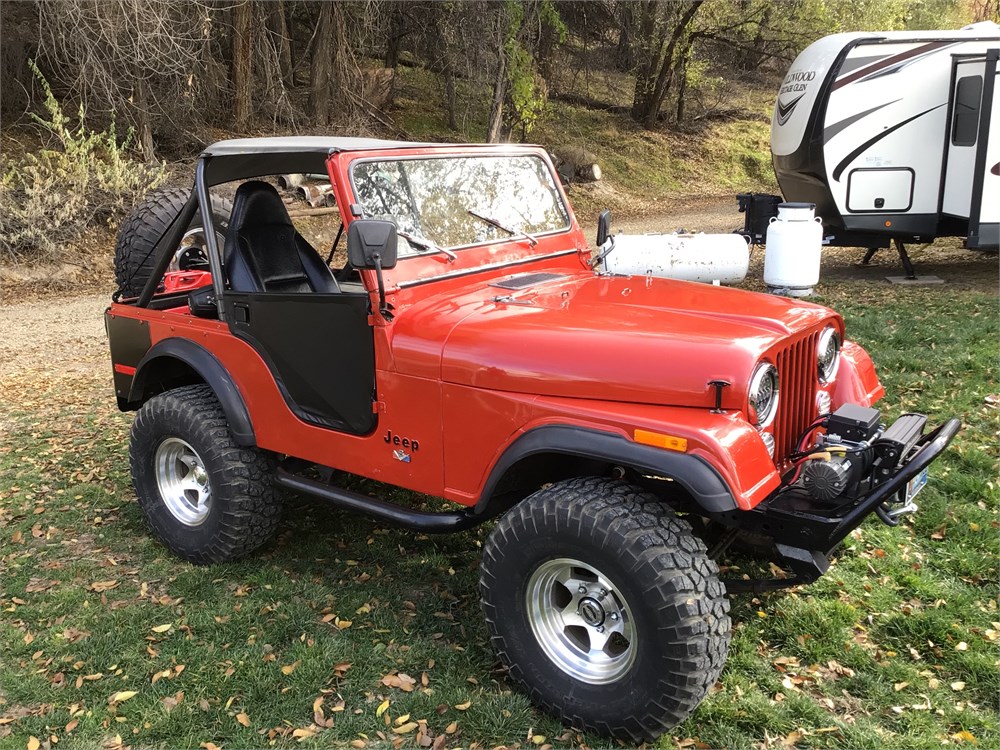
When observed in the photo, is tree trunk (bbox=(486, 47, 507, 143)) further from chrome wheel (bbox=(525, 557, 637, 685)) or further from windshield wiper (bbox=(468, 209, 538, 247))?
chrome wheel (bbox=(525, 557, 637, 685))

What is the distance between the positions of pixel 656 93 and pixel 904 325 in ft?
56.6

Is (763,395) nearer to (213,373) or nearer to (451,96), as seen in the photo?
(213,373)

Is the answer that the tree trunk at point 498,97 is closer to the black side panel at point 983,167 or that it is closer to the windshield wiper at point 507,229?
the black side panel at point 983,167

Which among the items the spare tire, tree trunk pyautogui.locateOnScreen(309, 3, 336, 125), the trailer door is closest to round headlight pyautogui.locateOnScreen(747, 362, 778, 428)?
the spare tire

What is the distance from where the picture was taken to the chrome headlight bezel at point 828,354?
3432 millimetres

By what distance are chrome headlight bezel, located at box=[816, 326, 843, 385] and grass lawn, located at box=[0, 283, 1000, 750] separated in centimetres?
108

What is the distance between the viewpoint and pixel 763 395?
3.00 metres

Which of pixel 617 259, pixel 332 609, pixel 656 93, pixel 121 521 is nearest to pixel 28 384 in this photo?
pixel 121 521

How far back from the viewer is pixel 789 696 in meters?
3.21

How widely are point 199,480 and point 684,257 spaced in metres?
6.50

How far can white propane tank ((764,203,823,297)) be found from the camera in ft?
30.1

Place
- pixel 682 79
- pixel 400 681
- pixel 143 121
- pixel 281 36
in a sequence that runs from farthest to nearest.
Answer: pixel 682 79
pixel 281 36
pixel 143 121
pixel 400 681

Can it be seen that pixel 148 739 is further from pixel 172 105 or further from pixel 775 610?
pixel 172 105

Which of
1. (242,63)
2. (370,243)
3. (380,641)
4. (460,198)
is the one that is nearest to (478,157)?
(460,198)
